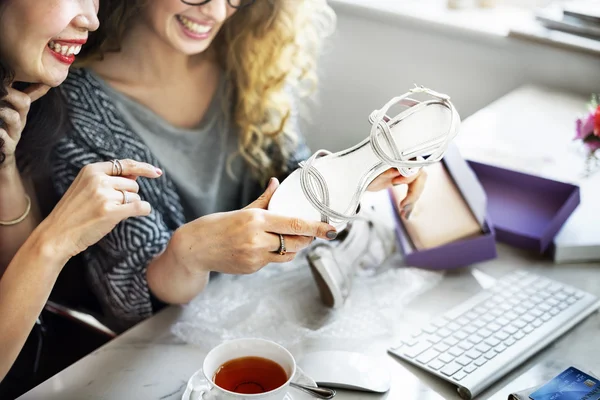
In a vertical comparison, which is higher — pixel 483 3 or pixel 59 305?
pixel 483 3

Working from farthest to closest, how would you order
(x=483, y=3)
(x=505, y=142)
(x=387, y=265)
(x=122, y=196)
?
(x=483, y=3), (x=505, y=142), (x=387, y=265), (x=122, y=196)

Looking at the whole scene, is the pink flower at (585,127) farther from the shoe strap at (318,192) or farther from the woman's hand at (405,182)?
the shoe strap at (318,192)

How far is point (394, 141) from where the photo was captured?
33.5 inches

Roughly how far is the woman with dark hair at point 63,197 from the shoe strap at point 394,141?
0.28 m

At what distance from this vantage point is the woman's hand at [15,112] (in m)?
0.83

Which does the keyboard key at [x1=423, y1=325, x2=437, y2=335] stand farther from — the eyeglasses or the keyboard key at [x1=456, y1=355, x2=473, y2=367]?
the eyeglasses

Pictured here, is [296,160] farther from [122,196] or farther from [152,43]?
[122,196]

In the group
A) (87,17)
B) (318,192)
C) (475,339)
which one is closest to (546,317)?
(475,339)

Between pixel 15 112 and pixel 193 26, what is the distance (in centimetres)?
37

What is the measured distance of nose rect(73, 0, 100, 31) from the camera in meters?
0.86

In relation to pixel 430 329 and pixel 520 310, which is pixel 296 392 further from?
pixel 520 310

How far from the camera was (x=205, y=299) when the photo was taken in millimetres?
1012

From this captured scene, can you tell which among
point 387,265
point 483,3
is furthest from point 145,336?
point 483,3

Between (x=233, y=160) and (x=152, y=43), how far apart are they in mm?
259
